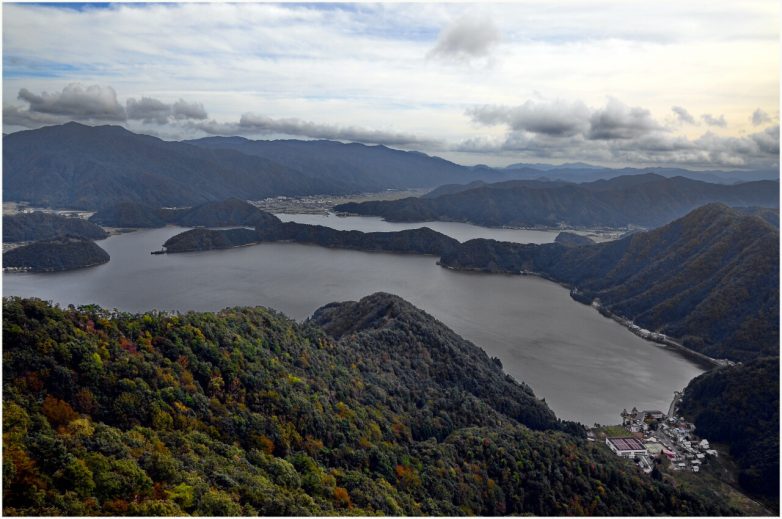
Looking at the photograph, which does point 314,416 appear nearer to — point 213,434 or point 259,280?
point 213,434

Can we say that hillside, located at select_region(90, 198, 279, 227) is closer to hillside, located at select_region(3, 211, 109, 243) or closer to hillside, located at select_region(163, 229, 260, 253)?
hillside, located at select_region(163, 229, 260, 253)

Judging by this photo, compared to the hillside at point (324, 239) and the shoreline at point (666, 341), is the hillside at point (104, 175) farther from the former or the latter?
the shoreline at point (666, 341)

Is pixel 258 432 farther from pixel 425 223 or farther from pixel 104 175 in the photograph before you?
pixel 104 175

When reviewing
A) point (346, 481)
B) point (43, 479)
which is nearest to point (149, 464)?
point (43, 479)

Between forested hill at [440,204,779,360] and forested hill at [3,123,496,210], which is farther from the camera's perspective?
forested hill at [3,123,496,210]

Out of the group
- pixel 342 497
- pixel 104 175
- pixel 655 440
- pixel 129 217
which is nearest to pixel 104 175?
pixel 104 175

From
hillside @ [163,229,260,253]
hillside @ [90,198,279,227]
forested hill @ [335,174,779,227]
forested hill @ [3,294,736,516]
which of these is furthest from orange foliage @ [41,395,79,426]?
forested hill @ [335,174,779,227]
